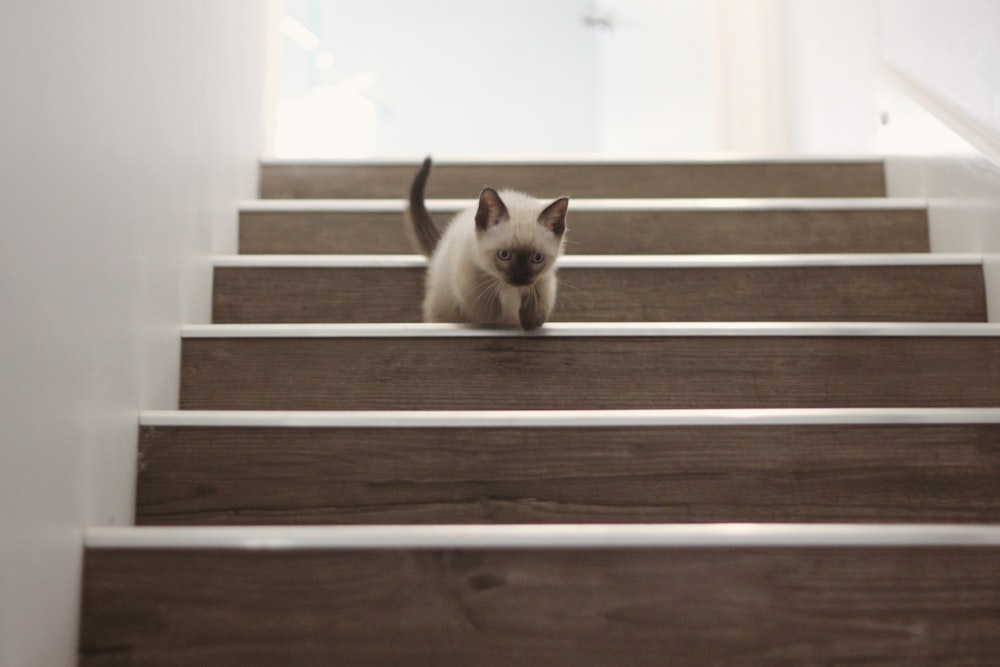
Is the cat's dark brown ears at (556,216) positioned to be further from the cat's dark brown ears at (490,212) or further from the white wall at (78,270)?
the white wall at (78,270)

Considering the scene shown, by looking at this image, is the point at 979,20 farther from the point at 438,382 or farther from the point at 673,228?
the point at 438,382

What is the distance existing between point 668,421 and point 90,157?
2.67ft

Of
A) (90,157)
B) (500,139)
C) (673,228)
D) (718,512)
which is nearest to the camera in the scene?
(90,157)

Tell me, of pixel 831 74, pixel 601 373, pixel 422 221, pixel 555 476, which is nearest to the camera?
pixel 555 476

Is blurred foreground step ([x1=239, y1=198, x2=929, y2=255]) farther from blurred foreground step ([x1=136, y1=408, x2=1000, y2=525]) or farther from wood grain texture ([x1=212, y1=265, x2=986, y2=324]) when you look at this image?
blurred foreground step ([x1=136, y1=408, x2=1000, y2=525])

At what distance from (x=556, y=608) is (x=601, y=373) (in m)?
0.52

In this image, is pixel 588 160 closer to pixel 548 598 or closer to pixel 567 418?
pixel 567 418

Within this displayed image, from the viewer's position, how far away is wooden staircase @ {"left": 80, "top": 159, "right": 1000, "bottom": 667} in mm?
949

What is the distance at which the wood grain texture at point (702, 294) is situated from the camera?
1637mm

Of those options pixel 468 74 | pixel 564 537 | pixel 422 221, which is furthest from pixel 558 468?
pixel 468 74

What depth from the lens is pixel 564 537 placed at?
3.17 ft

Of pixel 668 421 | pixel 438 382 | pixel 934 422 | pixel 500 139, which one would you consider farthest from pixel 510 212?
pixel 500 139

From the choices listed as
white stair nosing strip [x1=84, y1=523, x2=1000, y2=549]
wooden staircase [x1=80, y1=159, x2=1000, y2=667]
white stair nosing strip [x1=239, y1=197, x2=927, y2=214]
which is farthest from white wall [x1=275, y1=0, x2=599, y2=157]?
white stair nosing strip [x1=84, y1=523, x2=1000, y2=549]

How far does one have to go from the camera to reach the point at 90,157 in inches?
42.2
